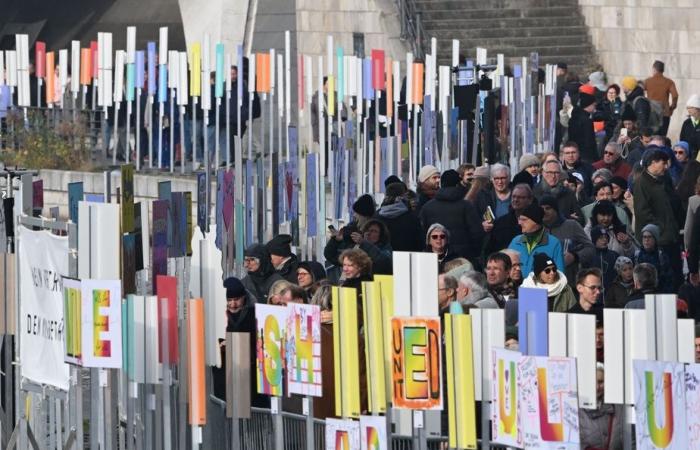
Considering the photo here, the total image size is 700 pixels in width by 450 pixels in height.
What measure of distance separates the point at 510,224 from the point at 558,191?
147cm

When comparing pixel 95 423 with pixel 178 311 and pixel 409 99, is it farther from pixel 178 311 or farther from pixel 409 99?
pixel 409 99

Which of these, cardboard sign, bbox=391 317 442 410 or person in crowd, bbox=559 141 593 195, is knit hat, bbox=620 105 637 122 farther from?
cardboard sign, bbox=391 317 442 410

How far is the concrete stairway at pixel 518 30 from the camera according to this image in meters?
34.0

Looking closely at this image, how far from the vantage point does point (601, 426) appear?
10.7m

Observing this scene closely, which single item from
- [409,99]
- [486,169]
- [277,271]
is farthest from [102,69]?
[277,271]

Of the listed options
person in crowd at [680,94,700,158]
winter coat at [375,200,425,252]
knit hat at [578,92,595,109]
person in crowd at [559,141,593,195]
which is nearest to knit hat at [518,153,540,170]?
person in crowd at [559,141,593,195]

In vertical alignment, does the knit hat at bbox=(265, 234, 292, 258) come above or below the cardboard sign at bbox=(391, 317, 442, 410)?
above

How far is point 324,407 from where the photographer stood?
1216 cm

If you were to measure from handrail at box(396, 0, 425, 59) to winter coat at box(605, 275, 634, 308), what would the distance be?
19606mm

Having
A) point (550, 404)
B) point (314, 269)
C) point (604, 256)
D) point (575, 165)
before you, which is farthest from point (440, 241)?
point (550, 404)

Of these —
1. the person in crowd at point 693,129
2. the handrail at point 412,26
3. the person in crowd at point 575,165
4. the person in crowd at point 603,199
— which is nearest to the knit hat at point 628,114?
the person in crowd at point 693,129

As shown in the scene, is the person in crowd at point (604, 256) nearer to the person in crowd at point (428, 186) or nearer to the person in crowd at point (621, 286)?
the person in crowd at point (621, 286)

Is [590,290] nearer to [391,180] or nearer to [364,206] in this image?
[364,206]

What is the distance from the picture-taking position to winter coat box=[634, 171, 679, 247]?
1806cm
